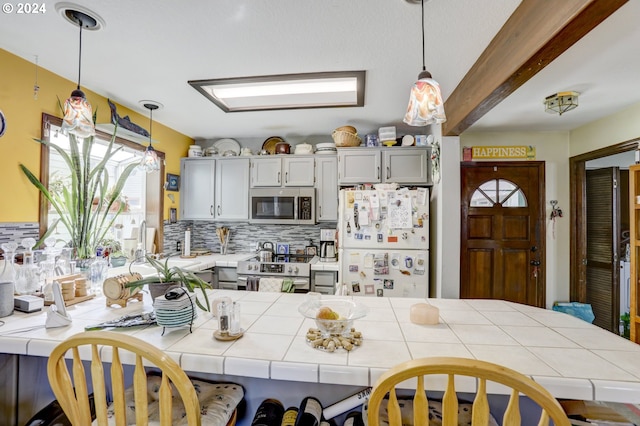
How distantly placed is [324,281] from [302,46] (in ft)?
6.89

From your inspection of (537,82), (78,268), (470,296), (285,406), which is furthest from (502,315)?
(78,268)

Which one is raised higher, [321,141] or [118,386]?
[321,141]

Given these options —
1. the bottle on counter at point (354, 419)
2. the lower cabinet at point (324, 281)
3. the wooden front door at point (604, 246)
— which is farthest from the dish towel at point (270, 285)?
the wooden front door at point (604, 246)

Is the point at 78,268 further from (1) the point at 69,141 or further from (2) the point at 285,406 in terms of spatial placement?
(2) the point at 285,406

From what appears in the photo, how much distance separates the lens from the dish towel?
9.27 feet

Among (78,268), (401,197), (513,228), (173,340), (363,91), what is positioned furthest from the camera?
(513,228)

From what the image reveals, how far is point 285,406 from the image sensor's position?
1273 millimetres

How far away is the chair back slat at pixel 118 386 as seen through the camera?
2.72 ft

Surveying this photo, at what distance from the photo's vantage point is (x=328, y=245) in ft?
11.1

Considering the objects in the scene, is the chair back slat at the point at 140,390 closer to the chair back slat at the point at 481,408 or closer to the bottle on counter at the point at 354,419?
the bottle on counter at the point at 354,419

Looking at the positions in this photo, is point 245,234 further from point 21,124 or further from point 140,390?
point 140,390

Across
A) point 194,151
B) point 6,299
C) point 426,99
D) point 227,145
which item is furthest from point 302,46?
Answer: point 194,151

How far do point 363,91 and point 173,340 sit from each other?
209cm

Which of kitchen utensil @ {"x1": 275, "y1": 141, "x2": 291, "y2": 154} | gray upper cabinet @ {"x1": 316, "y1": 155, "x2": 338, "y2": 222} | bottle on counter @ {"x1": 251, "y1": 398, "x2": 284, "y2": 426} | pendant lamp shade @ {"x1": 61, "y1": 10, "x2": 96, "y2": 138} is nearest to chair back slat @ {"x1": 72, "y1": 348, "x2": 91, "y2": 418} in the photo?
bottle on counter @ {"x1": 251, "y1": 398, "x2": 284, "y2": 426}
